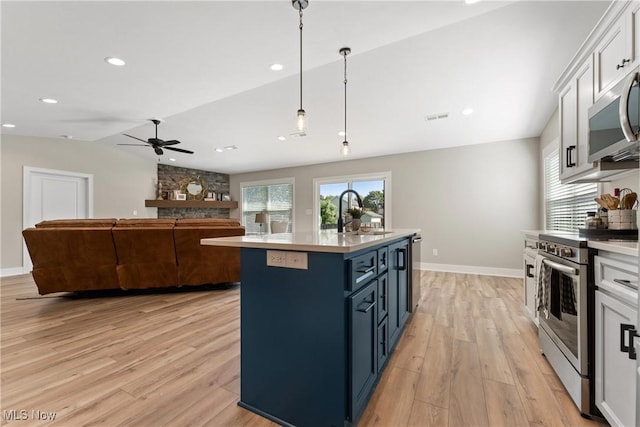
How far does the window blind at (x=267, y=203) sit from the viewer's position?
762 centimetres

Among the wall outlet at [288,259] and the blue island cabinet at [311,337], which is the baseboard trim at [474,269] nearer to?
the blue island cabinet at [311,337]

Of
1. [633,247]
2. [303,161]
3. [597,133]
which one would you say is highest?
[303,161]

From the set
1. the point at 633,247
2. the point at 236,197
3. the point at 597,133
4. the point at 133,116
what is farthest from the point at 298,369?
the point at 236,197

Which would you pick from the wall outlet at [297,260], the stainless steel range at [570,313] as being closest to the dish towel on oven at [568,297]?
the stainless steel range at [570,313]

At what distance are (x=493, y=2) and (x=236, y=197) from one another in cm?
781

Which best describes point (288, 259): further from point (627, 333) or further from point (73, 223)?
point (73, 223)

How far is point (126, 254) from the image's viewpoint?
3.48 m

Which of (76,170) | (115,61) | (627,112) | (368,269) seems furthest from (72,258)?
(627,112)

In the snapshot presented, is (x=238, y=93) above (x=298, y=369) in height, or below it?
above

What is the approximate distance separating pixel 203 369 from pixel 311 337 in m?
1.05

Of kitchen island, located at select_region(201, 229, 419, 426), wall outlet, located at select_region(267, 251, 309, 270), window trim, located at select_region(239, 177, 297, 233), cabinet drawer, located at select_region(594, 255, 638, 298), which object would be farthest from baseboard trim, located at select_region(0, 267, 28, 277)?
cabinet drawer, located at select_region(594, 255, 638, 298)

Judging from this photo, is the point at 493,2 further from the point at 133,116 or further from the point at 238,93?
the point at 133,116

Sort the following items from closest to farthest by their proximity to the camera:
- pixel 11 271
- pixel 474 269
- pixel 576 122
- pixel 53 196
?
1. pixel 576 122
2. pixel 11 271
3. pixel 474 269
4. pixel 53 196

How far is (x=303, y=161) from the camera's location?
682 cm
